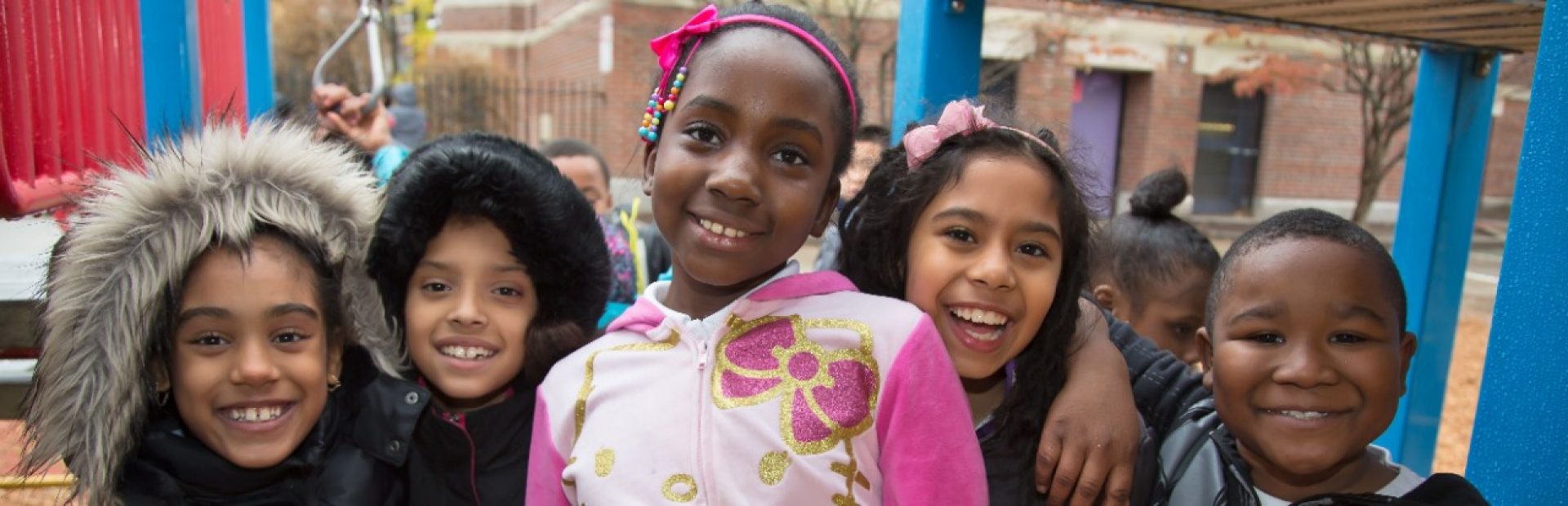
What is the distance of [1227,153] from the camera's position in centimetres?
1839

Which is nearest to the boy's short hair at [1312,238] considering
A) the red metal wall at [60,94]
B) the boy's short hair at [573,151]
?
the red metal wall at [60,94]

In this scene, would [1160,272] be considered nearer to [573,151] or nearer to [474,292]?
[474,292]

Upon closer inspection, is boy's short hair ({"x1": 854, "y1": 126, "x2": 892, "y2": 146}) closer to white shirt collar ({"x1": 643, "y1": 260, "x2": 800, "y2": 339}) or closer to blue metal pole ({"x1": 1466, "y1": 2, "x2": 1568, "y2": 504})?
white shirt collar ({"x1": 643, "y1": 260, "x2": 800, "y2": 339})

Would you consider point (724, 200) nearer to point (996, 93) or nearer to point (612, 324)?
point (612, 324)

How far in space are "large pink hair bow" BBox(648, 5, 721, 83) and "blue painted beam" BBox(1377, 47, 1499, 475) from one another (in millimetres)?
2932

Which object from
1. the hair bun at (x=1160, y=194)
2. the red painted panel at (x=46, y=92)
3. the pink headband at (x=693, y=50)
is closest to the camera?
the pink headband at (x=693, y=50)

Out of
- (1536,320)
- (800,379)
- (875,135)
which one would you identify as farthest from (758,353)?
(875,135)

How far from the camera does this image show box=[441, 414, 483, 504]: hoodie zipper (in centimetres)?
202

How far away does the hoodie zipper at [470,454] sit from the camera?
202 centimetres

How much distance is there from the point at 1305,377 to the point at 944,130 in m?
0.73

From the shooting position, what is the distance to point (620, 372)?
1.74m

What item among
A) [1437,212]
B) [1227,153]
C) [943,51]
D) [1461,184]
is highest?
[943,51]

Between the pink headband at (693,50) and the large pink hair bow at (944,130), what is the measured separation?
13cm

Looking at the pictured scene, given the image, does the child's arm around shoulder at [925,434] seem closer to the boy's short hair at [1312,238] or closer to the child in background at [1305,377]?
the child in background at [1305,377]
